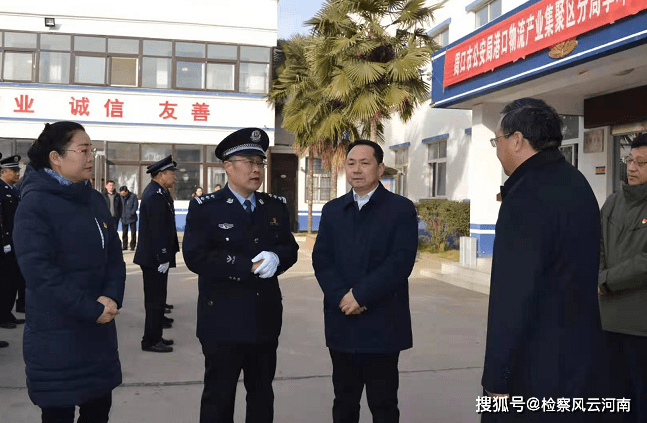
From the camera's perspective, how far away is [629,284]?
120 inches

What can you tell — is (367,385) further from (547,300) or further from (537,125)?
(537,125)

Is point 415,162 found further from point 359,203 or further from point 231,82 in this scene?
point 359,203

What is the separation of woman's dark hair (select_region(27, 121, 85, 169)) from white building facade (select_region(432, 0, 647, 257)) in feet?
19.1

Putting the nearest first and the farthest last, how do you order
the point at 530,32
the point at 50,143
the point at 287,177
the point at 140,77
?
the point at 50,143 < the point at 530,32 < the point at 140,77 < the point at 287,177

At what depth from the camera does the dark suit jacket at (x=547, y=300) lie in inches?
79.4

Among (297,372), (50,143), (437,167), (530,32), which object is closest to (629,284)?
(297,372)

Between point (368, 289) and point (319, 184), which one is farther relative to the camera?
point (319, 184)

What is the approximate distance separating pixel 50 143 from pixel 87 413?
1262mm

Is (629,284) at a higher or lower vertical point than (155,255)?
higher

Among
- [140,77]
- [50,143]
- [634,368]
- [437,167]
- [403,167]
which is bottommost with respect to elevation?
[634,368]

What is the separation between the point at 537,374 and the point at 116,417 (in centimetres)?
284

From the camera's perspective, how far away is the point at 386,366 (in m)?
3.11

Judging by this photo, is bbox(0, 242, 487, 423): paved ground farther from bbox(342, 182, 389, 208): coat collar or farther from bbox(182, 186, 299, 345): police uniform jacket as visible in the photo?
bbox(342, 182, 389, 208): coat collar

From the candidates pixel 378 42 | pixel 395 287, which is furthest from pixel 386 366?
pixel 378 42
